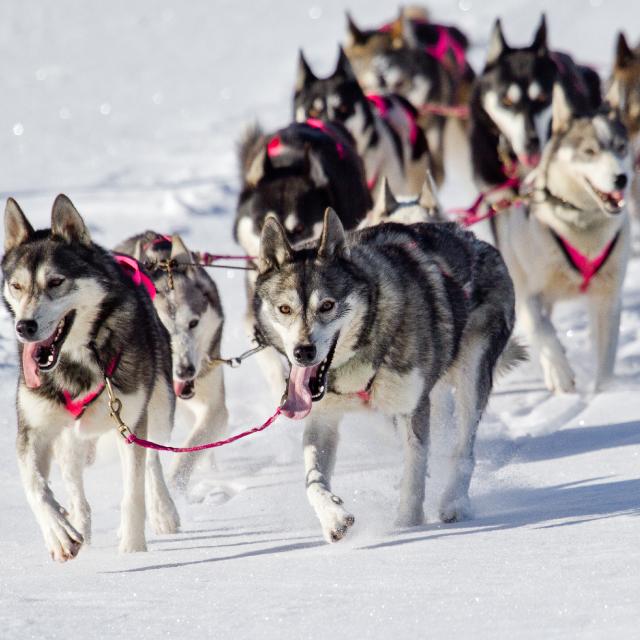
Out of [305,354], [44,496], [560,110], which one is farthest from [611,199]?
[44,496]

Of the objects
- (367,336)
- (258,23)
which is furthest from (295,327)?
(258,23)

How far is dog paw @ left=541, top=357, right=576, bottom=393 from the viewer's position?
18.7ft

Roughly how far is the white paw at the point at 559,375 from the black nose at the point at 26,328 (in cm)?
291

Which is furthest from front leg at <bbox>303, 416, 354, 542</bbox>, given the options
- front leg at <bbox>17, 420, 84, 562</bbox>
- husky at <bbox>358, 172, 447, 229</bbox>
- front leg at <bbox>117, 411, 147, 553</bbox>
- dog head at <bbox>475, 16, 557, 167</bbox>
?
dog head at <bbox>475, 16, 557, 167</bbox>

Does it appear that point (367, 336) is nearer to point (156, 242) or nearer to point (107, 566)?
point (107, 566)

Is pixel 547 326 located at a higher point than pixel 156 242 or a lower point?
lower

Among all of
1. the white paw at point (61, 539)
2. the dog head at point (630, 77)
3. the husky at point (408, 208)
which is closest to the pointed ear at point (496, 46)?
the dog head at point (630, 77)

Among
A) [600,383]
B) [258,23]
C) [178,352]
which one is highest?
[178,352]

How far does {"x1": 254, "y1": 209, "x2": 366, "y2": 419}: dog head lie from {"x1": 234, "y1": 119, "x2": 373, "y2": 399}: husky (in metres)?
1.60

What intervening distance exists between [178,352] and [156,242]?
21.4 inches

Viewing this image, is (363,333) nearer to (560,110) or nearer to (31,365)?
(31,365)

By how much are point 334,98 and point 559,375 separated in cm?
232

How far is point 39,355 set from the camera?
139 inches

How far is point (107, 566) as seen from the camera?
11.2 ft
